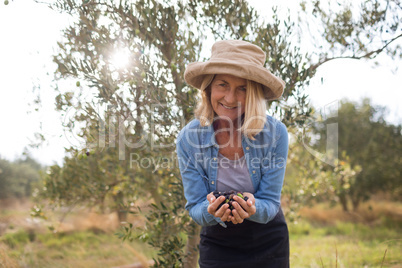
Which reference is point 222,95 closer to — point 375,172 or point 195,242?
point 195,242

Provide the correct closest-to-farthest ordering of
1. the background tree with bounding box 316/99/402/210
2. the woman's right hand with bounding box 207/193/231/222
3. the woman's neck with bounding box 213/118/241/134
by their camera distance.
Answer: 1. the woman's right hand with bounding box 207/193/231/222
2. the woman's neck with bounding box 213/118/241/134
3. the background tree with bounding box 316/99/402/210

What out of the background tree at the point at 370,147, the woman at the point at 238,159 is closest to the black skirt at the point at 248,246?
the woman at the point at 238,159

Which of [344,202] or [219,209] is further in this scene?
[344,202]

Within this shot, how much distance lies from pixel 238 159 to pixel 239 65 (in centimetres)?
76

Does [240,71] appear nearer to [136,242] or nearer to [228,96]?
[228,96]

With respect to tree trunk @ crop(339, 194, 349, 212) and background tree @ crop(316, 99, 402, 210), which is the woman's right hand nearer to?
background tree @ crop(316, 99, 402, 210)

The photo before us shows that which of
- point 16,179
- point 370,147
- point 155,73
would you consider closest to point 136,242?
point 155,73

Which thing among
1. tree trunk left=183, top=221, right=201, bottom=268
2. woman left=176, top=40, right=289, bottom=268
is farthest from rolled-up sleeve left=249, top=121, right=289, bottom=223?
tree trunk left=183, top=221, right=201, bottom=268

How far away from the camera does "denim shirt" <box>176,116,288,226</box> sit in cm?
270

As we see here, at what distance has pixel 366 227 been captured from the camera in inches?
520

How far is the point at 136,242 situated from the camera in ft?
30.7

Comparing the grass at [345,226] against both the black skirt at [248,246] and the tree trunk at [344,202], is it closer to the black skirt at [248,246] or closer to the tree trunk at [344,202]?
the tree trunk at [344,202]

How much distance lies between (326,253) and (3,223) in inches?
366

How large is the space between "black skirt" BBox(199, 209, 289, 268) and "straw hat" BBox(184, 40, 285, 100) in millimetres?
1110
